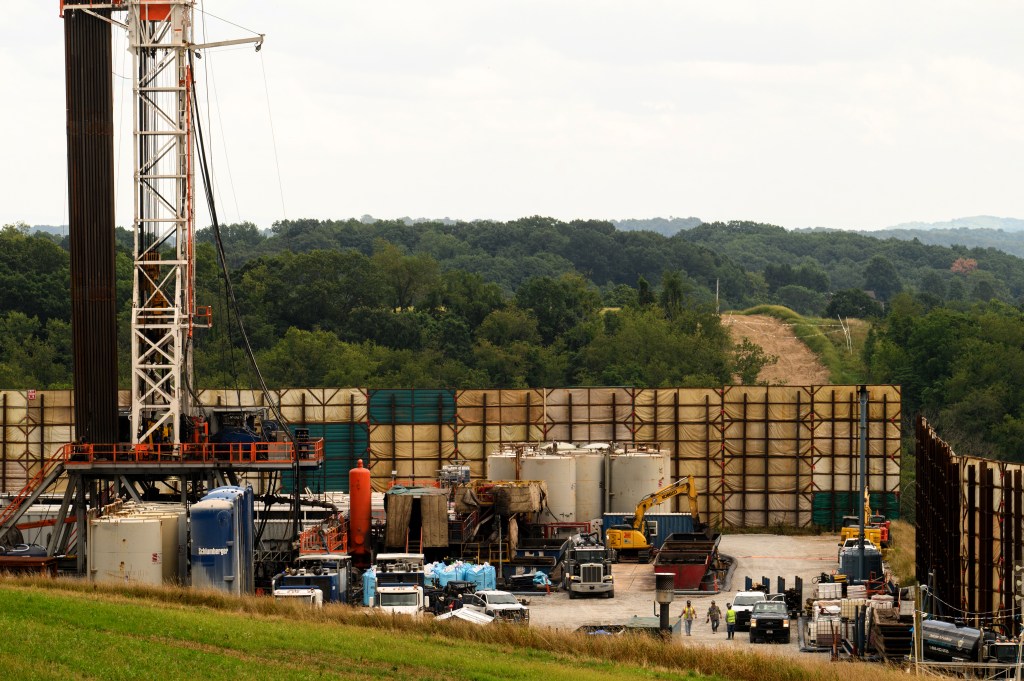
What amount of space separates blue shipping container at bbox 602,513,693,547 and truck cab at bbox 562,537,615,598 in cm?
880

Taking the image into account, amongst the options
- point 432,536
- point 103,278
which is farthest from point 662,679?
point 103,278

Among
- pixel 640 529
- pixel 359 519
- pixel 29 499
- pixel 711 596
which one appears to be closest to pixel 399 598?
→ pixel 359 519

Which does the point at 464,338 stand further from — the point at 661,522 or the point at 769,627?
the point at 769,627

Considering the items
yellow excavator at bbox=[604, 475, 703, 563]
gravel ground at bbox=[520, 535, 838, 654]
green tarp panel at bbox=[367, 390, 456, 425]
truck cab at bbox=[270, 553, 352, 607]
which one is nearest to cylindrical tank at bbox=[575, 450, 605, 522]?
yellow excavator at bbox=[604, 475, 703, 563]

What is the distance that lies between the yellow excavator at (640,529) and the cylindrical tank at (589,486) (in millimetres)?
2289

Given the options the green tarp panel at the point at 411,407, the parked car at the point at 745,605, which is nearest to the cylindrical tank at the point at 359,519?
the parked car at the point at 745,605

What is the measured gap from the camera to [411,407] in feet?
267

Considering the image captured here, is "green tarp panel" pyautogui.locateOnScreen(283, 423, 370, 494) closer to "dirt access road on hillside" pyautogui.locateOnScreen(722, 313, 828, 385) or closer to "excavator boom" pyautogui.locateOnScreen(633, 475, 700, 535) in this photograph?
"excavator boom" pyautogui.locateOnScreen(633, 475, 700, 535)

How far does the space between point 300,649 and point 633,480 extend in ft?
126

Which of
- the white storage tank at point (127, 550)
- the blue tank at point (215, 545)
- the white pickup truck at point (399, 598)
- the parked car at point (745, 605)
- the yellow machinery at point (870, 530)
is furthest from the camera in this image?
the yellow machinery at point (870, 530)

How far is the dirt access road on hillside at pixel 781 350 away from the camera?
570ft

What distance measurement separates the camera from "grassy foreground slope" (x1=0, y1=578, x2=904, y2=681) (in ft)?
109

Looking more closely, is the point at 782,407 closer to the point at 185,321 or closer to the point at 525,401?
the point at 525,401

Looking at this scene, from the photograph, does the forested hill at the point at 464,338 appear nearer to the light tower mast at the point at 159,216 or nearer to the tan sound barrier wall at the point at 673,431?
the tan sound barrier wall at the point at 673,431
